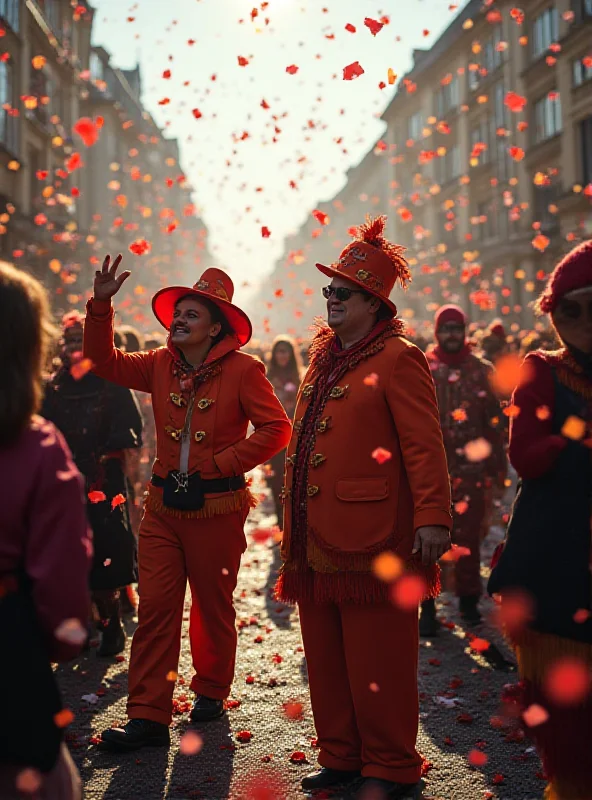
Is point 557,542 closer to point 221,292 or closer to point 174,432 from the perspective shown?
point 174,432

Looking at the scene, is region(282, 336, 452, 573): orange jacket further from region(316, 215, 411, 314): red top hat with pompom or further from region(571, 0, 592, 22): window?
region(571, 0, 592, 22): window

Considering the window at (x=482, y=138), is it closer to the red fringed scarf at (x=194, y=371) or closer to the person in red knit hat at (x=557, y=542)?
the red fringed scarf at (x=194, y=371)

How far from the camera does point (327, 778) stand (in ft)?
12.7

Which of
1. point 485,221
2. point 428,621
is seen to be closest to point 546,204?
point 485,221

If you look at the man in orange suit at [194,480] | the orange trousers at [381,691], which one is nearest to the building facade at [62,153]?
the man in orange suit at [194,480]

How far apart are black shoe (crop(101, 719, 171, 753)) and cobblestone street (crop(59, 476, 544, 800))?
45mm

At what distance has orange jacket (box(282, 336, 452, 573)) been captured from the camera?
11.9 ft

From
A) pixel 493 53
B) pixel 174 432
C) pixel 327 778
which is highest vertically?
pixel 493 53

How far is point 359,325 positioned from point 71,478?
7.17ft

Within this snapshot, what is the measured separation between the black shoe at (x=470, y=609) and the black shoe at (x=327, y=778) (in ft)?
9.88

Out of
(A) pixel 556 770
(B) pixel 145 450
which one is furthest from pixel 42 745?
(B) pixel 145 450

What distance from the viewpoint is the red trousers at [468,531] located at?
667cm

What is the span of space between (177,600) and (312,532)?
3.73 feet

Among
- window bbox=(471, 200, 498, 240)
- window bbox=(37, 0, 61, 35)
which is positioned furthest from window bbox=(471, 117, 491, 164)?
window bbox=(37, 0, 61, 35)
